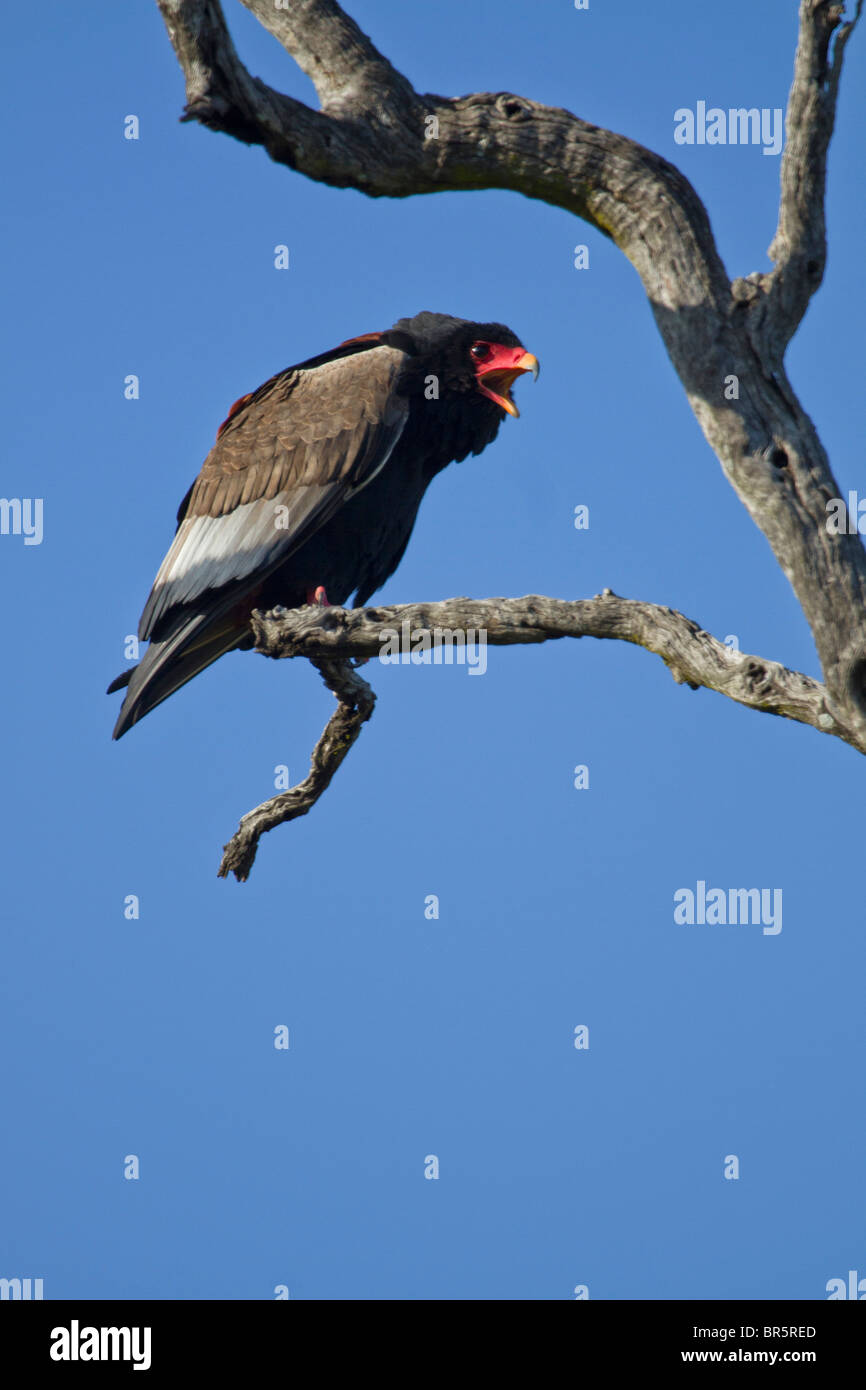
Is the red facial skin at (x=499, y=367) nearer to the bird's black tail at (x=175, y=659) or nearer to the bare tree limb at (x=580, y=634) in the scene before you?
the bird's black tail at (x=175, y=659)

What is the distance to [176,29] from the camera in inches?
181

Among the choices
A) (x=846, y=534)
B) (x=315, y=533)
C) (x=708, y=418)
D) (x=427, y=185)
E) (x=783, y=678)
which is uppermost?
(x=427, y=185)

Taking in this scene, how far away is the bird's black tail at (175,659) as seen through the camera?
7.49 m

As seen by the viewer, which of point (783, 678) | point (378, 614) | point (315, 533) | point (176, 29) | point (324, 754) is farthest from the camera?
point (315, 533)

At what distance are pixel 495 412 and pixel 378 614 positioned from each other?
253cm

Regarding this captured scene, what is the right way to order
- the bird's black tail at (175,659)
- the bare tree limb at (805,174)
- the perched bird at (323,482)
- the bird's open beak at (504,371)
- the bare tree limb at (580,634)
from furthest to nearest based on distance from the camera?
1. the bird's open beak at (504,371)
2. the perched bird at (323,482)
3. the bird's black tail at (175,659)
4. the bare tree limb at (580,634)
5. the bare tree limb at (805,174)

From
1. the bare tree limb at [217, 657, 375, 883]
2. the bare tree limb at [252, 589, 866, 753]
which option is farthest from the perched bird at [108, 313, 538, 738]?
the bare tree limb at [252, 589, 866, 753]

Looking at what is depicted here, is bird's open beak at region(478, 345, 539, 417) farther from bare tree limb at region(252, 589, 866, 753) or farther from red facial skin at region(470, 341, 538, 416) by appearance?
bare tree limb at region(252, 589, 866, 753)

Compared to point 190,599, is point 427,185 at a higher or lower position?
higher

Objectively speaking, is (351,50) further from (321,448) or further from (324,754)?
(324,754)

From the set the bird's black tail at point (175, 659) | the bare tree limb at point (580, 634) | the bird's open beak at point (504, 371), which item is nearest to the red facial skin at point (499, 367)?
the bird's open beak at point (504, 371)

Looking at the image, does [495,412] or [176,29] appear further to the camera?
[495,412]

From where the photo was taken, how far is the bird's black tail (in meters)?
7.49

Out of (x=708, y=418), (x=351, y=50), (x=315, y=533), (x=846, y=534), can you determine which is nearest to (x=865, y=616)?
(x=846, y=534)
